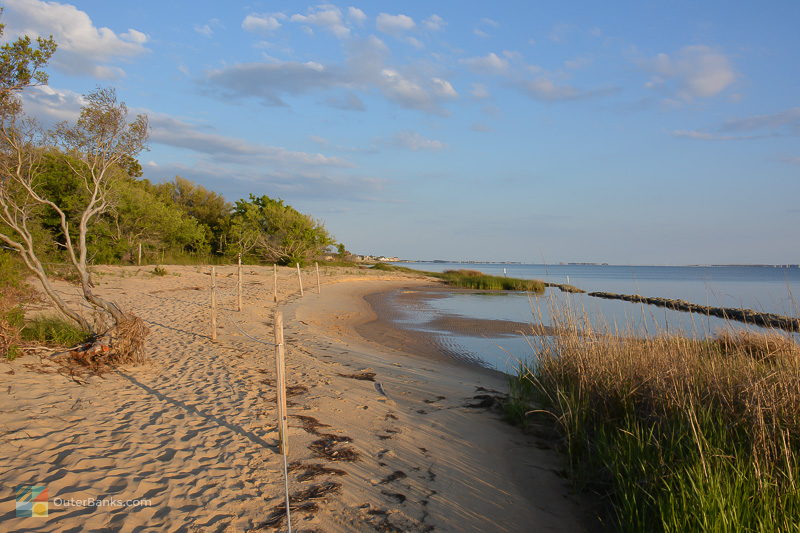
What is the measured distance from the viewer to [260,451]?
4684mm

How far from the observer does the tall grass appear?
11.1 feet

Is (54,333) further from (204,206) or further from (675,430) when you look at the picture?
(204,206)

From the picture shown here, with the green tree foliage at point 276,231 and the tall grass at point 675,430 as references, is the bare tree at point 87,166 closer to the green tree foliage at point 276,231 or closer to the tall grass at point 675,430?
the tall grass at point 675,430

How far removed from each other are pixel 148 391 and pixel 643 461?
6.15 metres

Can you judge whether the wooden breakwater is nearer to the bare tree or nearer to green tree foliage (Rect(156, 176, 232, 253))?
the bare tree

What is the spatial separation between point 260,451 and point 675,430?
4201 mm

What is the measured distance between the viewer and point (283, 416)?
450 cm

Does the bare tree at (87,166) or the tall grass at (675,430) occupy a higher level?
the bare tree at (87,166)

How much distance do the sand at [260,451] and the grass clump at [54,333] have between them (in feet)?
2.67

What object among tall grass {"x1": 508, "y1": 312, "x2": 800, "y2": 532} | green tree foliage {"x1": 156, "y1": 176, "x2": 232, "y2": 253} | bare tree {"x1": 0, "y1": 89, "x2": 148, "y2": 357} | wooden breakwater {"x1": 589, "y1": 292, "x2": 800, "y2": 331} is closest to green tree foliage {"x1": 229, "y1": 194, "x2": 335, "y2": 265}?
green tree foliage {"x1": 156, "y1": 176, "x2": 232, "y2": 253}

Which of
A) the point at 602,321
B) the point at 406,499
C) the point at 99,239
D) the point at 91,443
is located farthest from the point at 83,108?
the point at 99,239

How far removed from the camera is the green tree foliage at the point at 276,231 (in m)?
37.7

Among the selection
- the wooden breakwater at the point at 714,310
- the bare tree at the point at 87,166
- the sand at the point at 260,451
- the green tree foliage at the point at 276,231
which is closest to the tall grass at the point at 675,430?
the sand at the point at 260,451

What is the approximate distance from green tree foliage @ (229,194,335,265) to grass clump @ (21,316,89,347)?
29.2m
